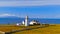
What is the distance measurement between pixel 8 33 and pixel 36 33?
5.04 metres

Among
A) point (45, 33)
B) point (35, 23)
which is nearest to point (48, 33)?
point (45, 33)

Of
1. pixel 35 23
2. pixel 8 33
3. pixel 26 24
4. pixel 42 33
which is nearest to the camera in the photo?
pixel 8 33

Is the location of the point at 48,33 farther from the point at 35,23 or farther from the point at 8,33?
the point at 35,23

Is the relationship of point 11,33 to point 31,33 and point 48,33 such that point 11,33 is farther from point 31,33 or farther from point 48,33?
point 48,33

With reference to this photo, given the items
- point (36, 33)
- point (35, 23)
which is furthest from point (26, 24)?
point (36, 33)

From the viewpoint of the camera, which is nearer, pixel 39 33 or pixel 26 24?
pixel 39 33

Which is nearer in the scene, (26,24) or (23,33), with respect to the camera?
(23,33)

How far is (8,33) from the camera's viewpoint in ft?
101

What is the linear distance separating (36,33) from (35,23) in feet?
68.5

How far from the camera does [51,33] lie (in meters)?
32.8

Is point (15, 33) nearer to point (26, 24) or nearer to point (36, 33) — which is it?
point (36, 33)

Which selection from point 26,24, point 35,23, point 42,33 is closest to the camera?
point 42,33

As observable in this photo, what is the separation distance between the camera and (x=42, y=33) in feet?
107

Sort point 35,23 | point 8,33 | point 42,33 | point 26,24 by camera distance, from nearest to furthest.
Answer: point 8,33 → point 42,33 → point 26,24 → point 35,23
